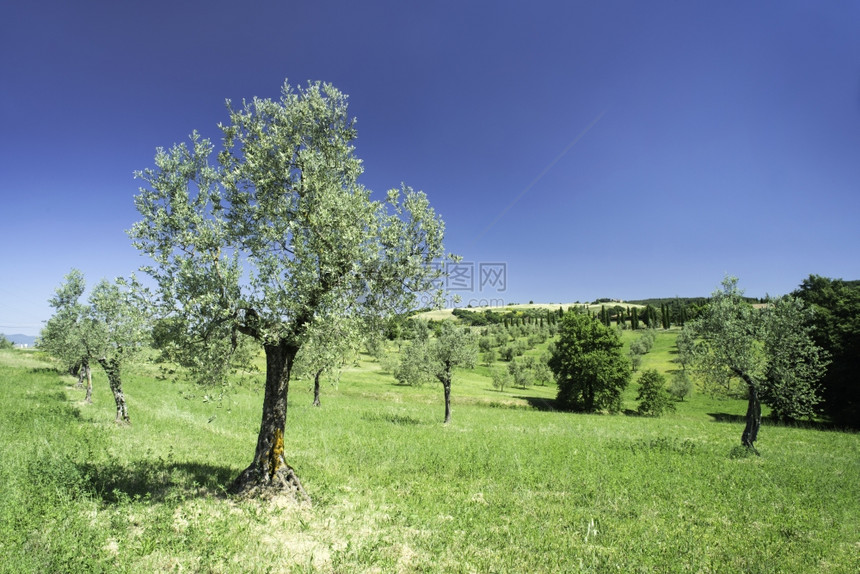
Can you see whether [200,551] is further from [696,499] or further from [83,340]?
[83,340]

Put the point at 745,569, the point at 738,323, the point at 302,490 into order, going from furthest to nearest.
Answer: the point at 738,323 → the point at 302,490 → the point at 745,569

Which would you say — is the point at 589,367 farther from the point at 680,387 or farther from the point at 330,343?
the point at 330,343

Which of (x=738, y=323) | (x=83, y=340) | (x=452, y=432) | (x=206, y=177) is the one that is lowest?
(x=452, y=432)

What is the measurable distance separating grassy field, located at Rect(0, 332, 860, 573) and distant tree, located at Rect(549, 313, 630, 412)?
117ft

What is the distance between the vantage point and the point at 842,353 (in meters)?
47.0

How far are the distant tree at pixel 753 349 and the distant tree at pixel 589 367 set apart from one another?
34884 millimetres

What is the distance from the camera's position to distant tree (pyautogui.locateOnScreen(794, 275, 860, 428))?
4538 cm

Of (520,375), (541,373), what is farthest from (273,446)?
(541,373)

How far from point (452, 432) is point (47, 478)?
2245 centimetres

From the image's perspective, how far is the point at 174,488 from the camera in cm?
1270

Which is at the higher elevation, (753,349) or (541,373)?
(753,349)

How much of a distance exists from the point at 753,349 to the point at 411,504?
2591cm

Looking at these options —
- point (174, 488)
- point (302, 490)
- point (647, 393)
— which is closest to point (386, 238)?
point (302, 490)

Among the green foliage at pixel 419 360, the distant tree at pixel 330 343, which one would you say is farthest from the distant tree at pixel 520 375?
the distant tree at pixel 330 343
